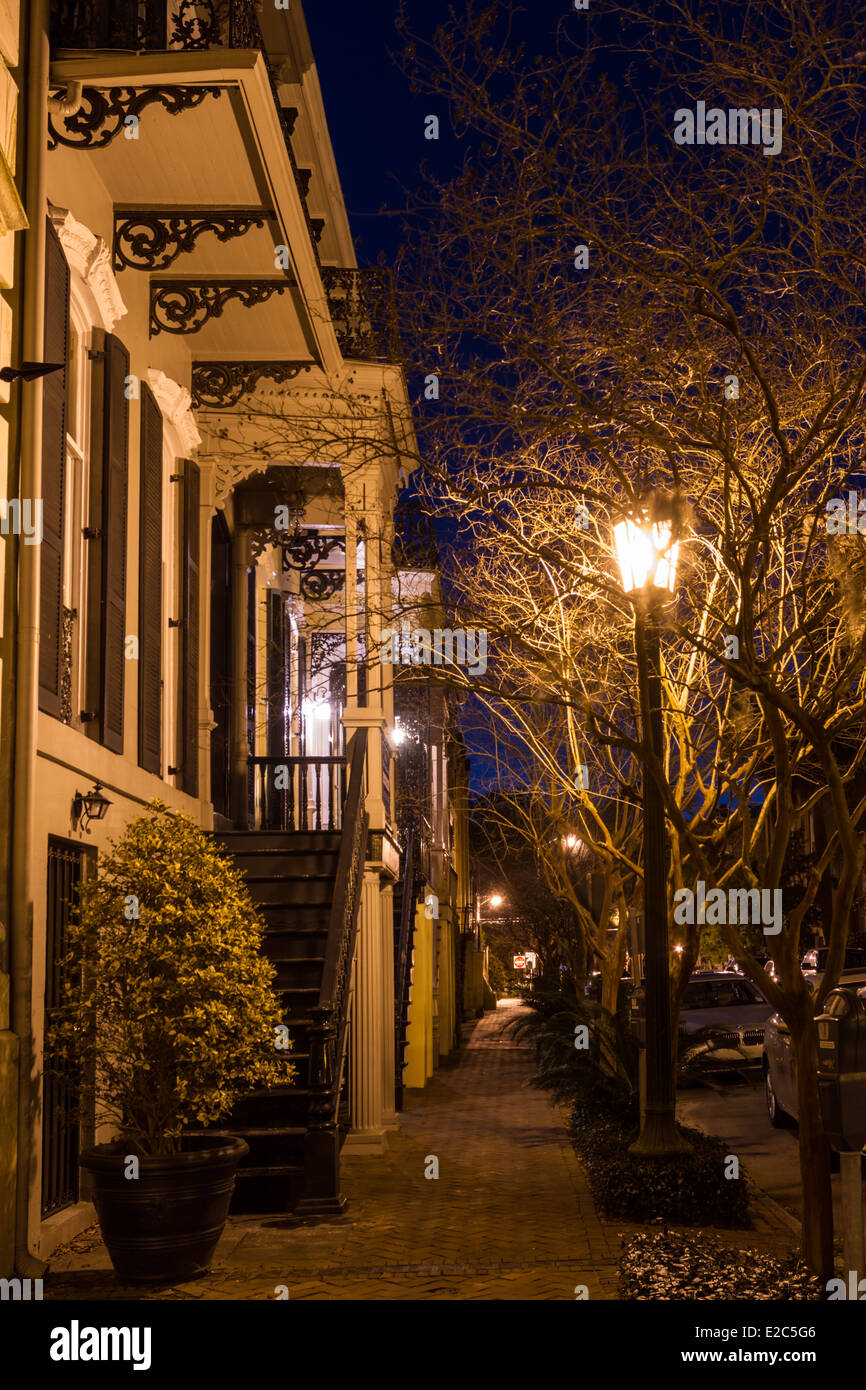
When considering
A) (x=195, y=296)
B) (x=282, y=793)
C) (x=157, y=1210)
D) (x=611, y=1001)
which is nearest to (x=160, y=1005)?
(x=157, y=1210)

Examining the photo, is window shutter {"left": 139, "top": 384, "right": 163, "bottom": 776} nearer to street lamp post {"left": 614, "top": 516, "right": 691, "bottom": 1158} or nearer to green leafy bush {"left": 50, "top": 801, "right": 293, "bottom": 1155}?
green leafy bush {"left": 50, "top": 801, "right": 293, "bottom": 1155}

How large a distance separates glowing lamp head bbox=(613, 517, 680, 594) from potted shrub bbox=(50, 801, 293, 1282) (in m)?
3.09

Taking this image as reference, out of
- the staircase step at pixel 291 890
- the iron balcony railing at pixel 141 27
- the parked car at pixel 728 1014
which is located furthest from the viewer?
the parked car at pixel 728 1014

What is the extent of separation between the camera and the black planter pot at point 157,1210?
25.5 feet

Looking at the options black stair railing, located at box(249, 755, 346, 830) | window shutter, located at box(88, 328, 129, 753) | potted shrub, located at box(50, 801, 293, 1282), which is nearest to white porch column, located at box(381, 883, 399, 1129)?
black stair railing, located at box(249, 755, 346, 830)

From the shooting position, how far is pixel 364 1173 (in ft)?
40.8

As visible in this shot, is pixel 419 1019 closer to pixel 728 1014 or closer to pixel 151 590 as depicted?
pixel 728 1014

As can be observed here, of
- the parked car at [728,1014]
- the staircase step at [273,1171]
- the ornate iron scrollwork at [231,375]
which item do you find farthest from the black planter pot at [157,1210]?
the parked car at [728,1014]

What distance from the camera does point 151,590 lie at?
1184 cm

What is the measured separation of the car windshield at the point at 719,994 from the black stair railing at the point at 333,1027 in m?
9.21

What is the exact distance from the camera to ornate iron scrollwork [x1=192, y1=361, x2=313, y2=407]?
13.4 metres

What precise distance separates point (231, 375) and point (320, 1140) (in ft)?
23.4

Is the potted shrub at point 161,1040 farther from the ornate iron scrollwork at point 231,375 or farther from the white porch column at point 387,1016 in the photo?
the white porch column at point 387,1016

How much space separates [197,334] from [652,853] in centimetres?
660
